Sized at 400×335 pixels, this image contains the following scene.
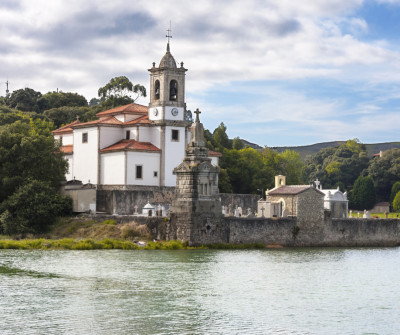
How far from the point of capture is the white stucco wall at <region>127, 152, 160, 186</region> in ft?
221

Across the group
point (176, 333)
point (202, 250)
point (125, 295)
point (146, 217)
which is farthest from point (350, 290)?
point (146, 217)

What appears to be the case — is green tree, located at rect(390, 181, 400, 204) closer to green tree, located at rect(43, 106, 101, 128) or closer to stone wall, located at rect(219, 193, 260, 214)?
green tree, located at rect(43, 106, 101, 128)

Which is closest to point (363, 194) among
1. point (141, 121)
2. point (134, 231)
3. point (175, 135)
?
point (175, 135)

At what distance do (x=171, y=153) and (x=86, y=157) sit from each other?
7.78 metres

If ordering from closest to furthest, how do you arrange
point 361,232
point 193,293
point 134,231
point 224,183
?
point 193,293 < point 134,231 < point 361,232 < point 224,183

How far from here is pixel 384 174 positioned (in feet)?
404

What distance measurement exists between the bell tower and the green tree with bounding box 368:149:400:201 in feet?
197

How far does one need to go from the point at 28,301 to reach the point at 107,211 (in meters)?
34.4

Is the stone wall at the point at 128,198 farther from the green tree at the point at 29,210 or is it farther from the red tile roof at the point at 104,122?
the green tree at the point at 29,210

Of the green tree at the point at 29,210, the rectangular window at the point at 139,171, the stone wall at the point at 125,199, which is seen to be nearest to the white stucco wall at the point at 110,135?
the rectangular window at the point at 139,171

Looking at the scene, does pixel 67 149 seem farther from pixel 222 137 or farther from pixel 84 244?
pixel 84 244

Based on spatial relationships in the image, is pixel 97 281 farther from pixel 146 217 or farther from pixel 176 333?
pixel 146 217

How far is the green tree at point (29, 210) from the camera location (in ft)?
177

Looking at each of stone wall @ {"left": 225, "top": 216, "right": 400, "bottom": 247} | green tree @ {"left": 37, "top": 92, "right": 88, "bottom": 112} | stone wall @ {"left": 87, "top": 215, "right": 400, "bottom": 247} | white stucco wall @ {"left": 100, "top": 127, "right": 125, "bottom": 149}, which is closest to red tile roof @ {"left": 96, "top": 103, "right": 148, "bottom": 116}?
white stucco wall @ {"left": 100, "top": 127, "right": 125, "bottom": 149}
